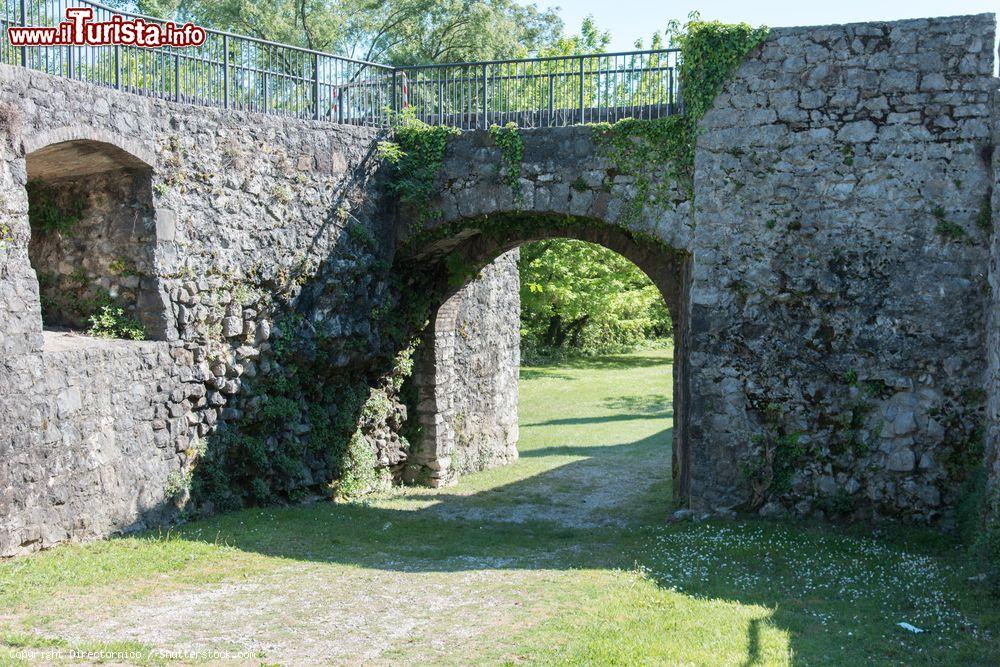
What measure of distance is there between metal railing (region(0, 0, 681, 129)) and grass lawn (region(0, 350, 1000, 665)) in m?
4.21

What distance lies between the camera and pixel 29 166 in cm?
819

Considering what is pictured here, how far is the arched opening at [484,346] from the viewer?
11469 millimetres

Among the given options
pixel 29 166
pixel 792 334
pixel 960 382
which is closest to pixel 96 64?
pixel 29 166

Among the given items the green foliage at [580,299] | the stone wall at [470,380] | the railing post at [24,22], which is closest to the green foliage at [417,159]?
the stone wall at [470,380]

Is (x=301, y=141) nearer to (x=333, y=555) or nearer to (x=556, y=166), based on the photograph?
(x=556, y=166)

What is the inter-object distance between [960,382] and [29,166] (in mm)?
8460

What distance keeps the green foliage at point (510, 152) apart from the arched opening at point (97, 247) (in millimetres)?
3779

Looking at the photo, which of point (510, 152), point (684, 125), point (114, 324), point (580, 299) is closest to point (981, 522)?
point (684, 125)

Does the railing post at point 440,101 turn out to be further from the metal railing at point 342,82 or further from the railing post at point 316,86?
the railing post at point 316,86

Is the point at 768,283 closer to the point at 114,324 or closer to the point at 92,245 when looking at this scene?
the point at 114,324

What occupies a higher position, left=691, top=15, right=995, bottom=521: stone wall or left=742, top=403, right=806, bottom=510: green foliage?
left=691, top=15, right=995, bottom=521: stone wall

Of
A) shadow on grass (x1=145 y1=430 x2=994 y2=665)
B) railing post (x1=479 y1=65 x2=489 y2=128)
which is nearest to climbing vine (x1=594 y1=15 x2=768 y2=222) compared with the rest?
railing post (x1=479 y1=65 x2=489 y2=128)

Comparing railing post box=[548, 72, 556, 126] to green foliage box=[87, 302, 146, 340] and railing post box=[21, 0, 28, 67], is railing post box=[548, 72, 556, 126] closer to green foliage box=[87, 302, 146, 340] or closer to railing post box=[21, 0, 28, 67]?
green foliage box=[87, 302, 146, 340]

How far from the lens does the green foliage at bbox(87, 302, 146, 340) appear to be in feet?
28.4
